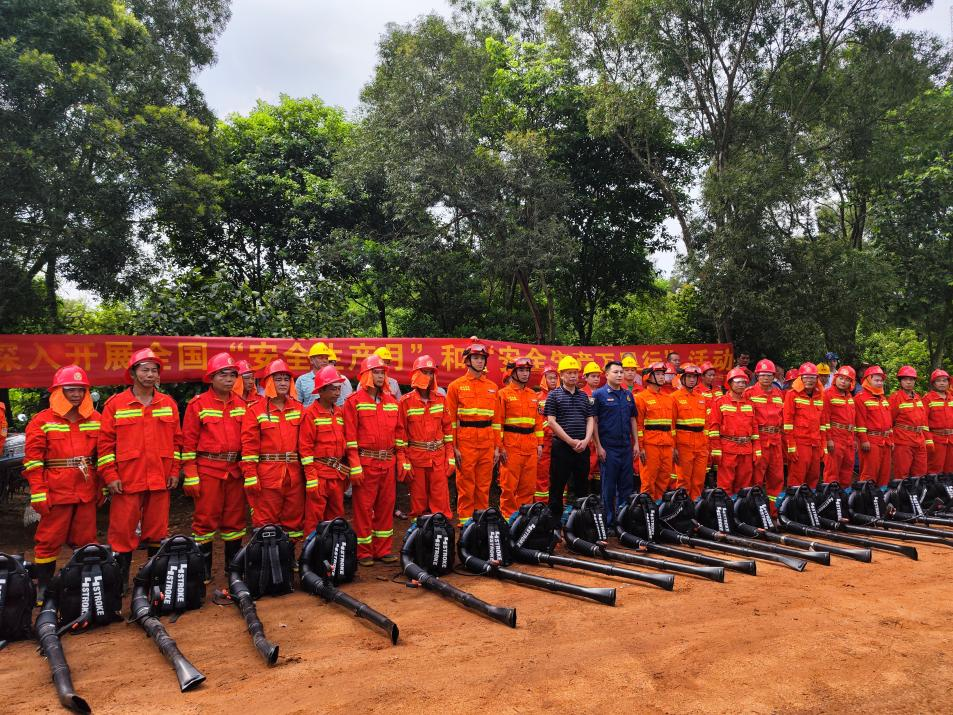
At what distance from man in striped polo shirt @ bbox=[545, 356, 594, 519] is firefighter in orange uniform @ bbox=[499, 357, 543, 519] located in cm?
22

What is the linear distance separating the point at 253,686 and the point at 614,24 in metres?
12.9

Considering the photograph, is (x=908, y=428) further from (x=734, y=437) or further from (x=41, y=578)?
(x=41, y=578)

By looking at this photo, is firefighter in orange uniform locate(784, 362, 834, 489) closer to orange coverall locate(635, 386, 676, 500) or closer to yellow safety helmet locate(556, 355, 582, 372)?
orange coverall locate(635, 386, 676, 500)

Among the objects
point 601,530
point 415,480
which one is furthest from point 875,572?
point 415,480

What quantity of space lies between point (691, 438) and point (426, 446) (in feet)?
11.2

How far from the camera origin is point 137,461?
4.98 m

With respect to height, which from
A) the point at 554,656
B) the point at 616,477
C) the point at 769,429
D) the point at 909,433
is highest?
the point at 769,429

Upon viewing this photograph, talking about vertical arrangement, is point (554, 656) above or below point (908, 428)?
below

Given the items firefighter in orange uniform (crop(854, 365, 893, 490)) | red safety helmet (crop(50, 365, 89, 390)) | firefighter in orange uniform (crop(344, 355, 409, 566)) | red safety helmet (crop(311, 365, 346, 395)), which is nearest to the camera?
red safety helmet (crop(50, 365, 89, 390))

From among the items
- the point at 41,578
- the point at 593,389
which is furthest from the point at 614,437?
the point at 41,578

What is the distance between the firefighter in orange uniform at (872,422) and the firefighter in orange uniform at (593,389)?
359cm

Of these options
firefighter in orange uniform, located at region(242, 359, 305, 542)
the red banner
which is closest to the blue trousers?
the red banner

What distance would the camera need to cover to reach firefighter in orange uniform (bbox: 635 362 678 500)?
24.8 ft

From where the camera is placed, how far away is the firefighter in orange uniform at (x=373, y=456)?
19.0ft
